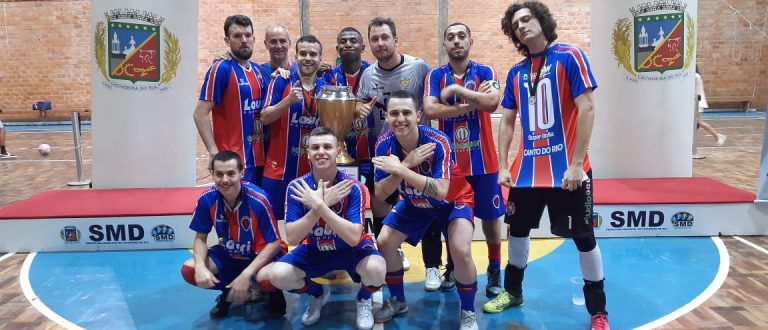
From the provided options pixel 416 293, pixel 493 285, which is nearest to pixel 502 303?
pixel 493 285

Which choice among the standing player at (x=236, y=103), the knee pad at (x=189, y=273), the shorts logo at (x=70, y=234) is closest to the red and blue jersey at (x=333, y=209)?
the knee pad at (x=189, y=273)

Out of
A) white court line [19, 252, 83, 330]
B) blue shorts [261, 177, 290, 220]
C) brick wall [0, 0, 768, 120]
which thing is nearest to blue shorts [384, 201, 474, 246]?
blue shorts [261, 177, 290, 220]

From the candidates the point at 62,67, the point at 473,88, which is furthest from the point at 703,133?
the point at 62,67

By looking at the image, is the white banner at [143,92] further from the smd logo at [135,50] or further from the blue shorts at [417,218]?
the blue shorts at [417,218]

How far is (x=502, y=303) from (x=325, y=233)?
1.26m

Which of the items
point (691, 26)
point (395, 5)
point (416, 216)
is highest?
point (395, 5)

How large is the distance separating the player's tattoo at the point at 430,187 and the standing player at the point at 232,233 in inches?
39.3

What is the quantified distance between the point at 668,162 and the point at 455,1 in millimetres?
9933

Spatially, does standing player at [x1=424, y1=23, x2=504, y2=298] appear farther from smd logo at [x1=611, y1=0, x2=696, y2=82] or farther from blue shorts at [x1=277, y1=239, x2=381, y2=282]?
smd logo at [x1=611, y1=0, x2=696, y2=82]

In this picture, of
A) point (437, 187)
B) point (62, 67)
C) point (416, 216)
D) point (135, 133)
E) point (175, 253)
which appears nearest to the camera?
point (437, 187)

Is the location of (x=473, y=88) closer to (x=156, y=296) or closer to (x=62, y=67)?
(x=156, y=296)

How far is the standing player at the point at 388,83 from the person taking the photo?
12.3 ft

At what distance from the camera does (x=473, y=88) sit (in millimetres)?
3729

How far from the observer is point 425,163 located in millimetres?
3420
